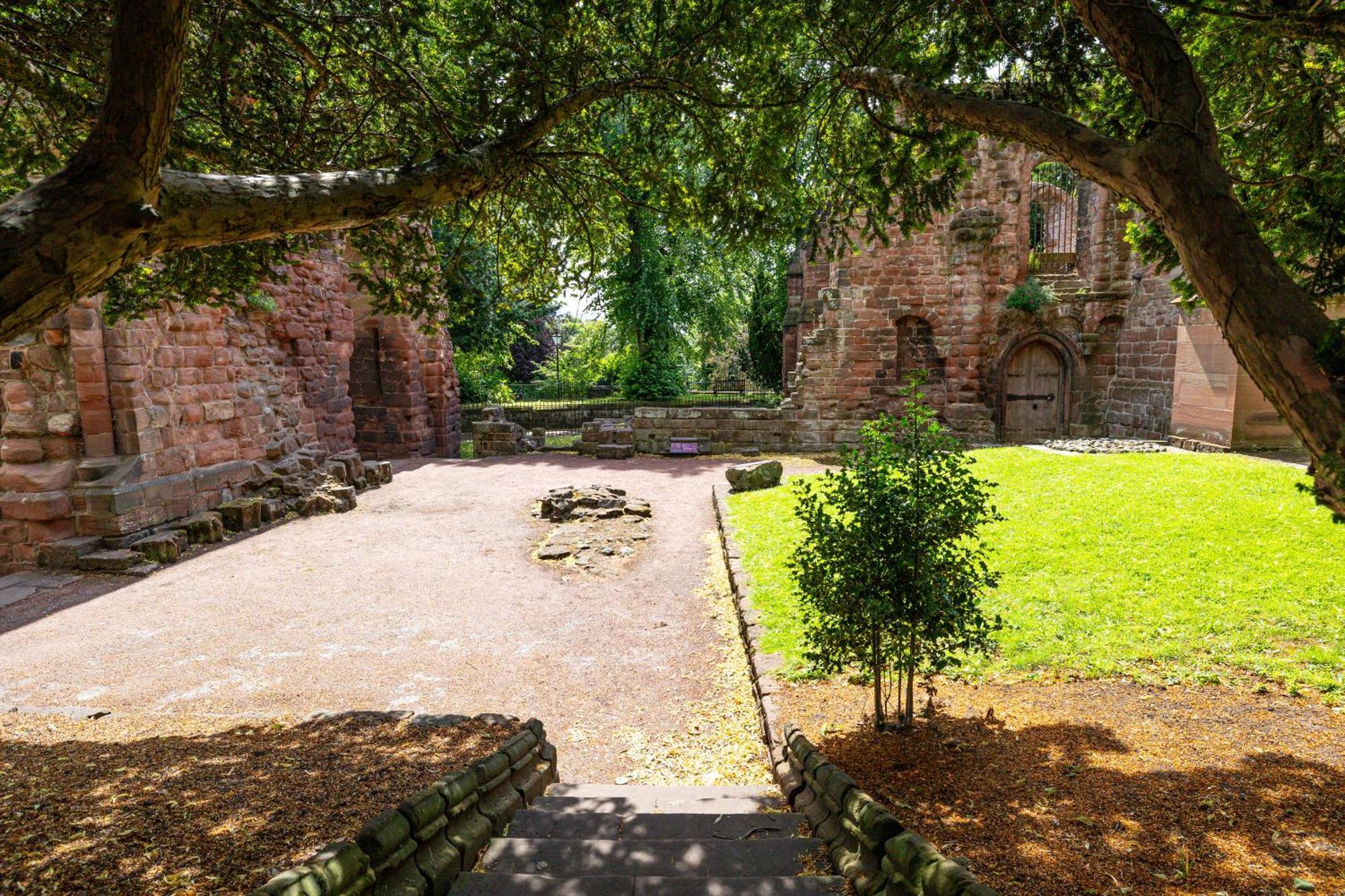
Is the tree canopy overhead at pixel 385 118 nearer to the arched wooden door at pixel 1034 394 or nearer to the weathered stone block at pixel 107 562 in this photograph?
the weathered stone block at pixel 107 562

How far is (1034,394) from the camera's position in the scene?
18.8 metres

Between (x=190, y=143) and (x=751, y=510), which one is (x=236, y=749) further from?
(x=751, y=510)

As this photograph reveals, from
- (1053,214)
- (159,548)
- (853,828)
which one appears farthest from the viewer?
(1053,214)

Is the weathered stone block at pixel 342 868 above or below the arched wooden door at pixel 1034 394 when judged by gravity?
below

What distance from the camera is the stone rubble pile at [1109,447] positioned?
1205 centimetres

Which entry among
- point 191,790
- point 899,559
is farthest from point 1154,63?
point 191,790

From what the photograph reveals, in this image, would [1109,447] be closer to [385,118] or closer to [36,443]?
[385,118]

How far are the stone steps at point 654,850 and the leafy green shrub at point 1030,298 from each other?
56.1 feet

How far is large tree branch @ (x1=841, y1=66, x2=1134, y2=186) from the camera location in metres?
3.15

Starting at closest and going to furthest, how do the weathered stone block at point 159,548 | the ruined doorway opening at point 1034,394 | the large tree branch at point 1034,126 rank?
1. the large tree branch at point 1034,126
2. the weathered stone block at point 159,548
3. the ruined doorway opening at point 1034,394

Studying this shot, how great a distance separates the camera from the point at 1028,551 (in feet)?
24.8

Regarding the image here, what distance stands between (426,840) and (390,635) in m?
4.32


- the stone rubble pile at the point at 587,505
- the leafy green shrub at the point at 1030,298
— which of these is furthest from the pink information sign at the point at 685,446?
the leafy green shrub at the point at 1030,298

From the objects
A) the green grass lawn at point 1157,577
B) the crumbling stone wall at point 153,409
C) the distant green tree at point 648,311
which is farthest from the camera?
the distant green tree at point 648,311
